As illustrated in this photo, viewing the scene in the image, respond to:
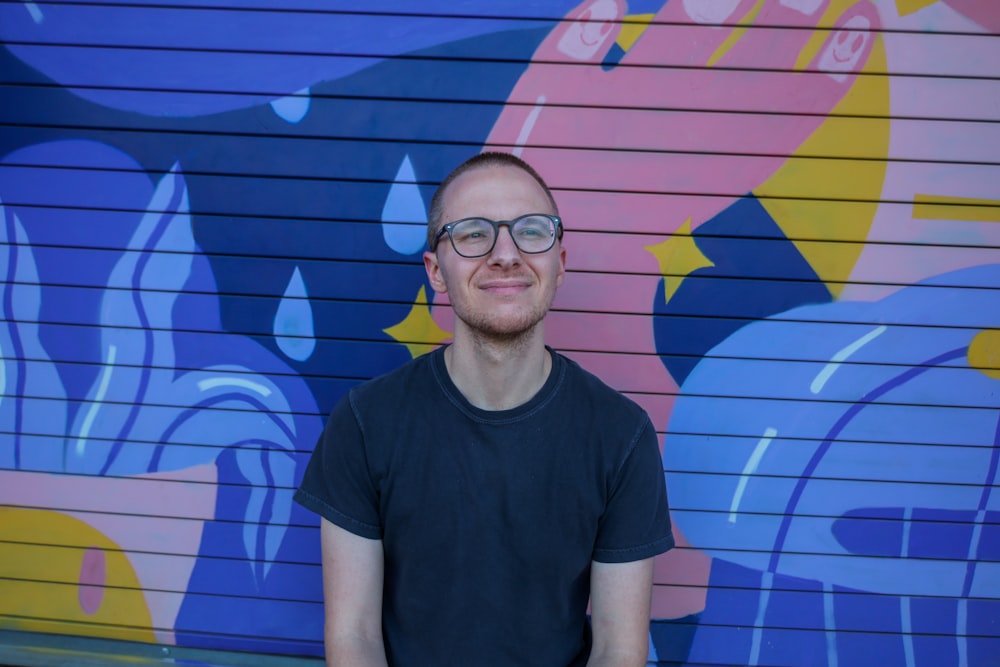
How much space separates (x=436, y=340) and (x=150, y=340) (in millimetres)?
1187

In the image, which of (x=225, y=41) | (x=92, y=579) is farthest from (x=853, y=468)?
(x=92, y=579)

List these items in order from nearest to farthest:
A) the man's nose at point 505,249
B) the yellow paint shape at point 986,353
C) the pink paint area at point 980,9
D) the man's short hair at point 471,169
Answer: the man's nose at point 505,249
the man's short hair at point 471,169
the pink paint area at point 980,9
the yellow paint shape at point 986,353

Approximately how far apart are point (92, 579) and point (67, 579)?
0.11m

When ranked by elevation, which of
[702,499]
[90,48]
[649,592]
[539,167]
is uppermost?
[90,48]

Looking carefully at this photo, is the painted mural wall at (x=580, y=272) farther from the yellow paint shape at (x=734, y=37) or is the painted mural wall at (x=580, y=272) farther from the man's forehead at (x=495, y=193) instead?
the man's forehead at (x=495, y=193)

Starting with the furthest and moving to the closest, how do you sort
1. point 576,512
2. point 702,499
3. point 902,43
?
point 702,499 < point 902,43 < point 576,512

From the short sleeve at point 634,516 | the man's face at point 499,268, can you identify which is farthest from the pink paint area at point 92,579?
the short sleeve at point 634,516

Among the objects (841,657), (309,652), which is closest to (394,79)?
(309,652)

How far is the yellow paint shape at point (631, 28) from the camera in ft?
8.93

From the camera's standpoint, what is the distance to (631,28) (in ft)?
8.95

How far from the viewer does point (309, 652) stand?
3.01m

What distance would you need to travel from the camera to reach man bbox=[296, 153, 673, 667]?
206 centimetres

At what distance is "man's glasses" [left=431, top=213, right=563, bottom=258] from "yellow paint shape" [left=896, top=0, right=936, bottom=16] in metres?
1.73

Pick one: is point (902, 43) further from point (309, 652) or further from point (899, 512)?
point (309, 652)
